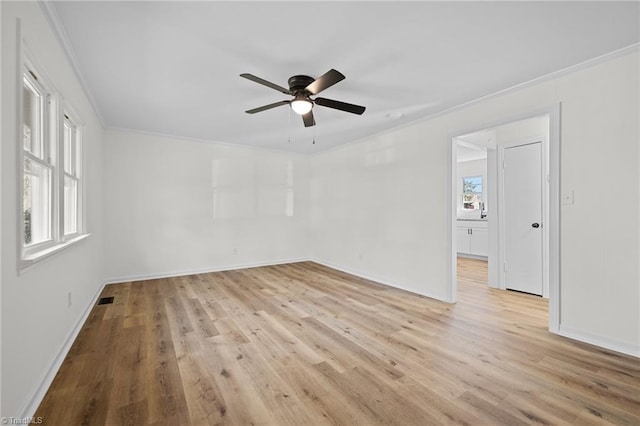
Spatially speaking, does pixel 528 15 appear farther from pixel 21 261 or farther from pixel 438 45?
pixel 21 261

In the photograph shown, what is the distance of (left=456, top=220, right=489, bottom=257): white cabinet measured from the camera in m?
6.48

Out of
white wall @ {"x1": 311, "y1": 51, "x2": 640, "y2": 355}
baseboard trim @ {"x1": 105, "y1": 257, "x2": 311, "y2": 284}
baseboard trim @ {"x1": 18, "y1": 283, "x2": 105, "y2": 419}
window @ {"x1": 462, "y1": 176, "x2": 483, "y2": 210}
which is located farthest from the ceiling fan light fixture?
window @ {"x1": 462, "y1": 176, "x2": 483, "y2": 210}

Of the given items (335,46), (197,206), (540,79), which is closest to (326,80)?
(335,46)

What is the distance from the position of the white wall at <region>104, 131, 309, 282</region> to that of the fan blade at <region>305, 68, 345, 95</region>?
11.2 feet

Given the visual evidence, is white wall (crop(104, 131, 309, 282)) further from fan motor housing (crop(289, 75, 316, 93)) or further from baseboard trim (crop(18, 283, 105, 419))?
fan motor housing (crop(289, 75, 316, 93))

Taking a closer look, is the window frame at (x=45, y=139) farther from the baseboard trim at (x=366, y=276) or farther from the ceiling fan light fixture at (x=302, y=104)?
the baseboard trim at (x=366, y=276)

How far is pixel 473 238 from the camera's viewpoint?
6.70m

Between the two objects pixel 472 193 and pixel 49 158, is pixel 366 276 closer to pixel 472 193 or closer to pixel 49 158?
pixel 49 158

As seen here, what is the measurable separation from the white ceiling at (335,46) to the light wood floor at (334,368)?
2.48 meters

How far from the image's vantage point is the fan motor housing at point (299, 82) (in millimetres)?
2623

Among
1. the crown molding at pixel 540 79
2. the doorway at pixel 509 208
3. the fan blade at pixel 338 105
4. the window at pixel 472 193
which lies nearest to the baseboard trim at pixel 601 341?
the doorway at pixel 509 208

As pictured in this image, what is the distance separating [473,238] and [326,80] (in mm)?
5939

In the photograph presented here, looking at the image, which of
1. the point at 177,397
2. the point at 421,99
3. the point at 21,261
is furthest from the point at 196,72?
the point at 177,397

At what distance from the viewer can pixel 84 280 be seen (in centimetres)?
306
